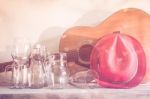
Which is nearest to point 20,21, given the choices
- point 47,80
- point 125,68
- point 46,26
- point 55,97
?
point 46,26

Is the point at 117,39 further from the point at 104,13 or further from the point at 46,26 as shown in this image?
the point at 46,26

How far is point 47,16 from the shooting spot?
1.49m

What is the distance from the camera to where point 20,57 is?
4.55 feet

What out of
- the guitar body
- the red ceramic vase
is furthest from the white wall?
the red ceramic vase

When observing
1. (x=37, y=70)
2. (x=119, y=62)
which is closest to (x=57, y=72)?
(x=37, y=70)

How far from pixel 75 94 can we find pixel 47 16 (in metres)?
0.47

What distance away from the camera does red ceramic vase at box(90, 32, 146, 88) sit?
1.35 m

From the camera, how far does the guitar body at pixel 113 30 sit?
4.73 feet

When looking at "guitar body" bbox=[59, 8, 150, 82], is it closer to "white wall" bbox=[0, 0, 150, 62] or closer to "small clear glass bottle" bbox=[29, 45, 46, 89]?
"white wall" bbox=[0, 0, 150, 62]

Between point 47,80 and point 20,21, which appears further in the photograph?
point 20,21

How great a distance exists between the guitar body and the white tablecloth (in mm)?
185

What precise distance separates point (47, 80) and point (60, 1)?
435mm

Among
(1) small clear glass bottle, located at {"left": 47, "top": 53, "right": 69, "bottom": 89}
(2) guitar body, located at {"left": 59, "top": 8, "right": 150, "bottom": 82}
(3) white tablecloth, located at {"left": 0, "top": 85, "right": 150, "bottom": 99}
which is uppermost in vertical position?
(2) guitar body, located at {"left": 59, "top": 8, "right": 150, "bottom": 82}

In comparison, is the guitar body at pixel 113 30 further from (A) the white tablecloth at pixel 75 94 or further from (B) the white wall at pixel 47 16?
(A) the white tablecloth at pixel 75 94
